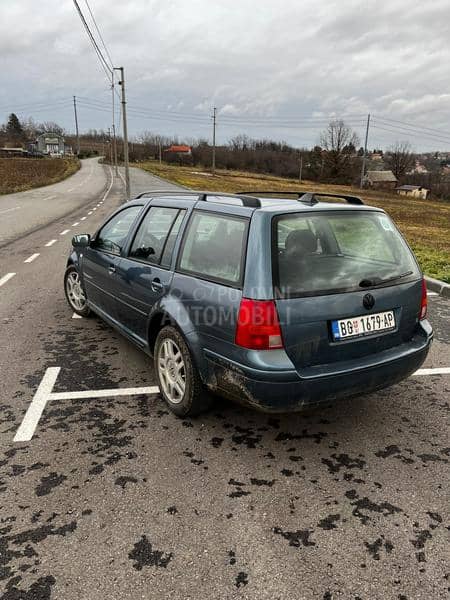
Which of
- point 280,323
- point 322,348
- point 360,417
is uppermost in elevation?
point 280,323

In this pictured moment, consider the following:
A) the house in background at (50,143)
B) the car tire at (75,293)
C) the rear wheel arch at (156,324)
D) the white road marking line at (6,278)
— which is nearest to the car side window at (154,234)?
the rear wheel arch at (156,324)

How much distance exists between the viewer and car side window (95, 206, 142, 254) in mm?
4289

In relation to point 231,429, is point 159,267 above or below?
above

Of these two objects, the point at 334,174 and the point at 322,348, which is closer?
the point at 322,348

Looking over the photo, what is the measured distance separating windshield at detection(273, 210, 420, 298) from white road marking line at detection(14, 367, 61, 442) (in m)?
2.05

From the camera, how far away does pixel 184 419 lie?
3.33 metres

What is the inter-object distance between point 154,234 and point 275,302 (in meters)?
1.62

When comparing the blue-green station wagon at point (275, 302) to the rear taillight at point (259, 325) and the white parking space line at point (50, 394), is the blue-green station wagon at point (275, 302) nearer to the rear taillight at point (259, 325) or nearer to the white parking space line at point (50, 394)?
the rear taillight at point (259, 325)

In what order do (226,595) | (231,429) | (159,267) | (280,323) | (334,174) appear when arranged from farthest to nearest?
(334,174) < (159,267) < (231,429) < (280,323) < (226,595)

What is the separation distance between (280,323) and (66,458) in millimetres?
1633

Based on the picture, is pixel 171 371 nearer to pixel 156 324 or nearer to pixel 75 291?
pixel 156 324

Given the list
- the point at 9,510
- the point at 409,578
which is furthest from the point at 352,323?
the point at 9,510

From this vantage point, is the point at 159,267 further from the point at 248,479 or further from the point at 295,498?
the point at 295,498

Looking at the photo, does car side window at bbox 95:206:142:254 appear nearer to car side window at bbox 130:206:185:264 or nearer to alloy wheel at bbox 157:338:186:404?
car side window at bbox 130:206:185:264
